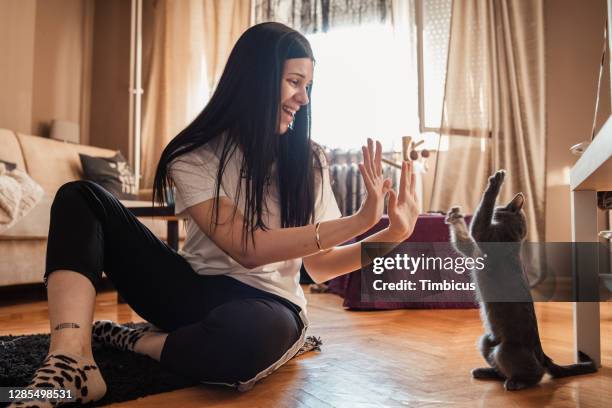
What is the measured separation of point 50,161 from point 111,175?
0.35 m

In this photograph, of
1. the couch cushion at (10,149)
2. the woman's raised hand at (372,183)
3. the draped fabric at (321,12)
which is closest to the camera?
the woman's raised hand at (372,183)

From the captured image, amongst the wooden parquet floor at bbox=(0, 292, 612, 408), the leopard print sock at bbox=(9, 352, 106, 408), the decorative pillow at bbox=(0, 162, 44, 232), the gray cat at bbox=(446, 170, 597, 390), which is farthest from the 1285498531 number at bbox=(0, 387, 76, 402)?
the decorative pillow at bbox=(0, 162, 44, 232)

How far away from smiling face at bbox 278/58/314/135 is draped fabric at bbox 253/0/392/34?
273cm

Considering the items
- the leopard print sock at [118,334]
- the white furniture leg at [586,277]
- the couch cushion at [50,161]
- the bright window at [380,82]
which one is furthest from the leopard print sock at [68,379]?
the bright window at [380,82]

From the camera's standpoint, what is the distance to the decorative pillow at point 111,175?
3183mm

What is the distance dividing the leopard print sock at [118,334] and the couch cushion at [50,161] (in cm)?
185

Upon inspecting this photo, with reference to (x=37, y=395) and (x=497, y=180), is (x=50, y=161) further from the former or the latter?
(x=497, y=180)

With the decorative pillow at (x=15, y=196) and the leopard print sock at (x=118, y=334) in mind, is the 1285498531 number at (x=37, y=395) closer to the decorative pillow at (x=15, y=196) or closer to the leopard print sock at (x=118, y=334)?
the leopard print sock at (x=118, y=334)

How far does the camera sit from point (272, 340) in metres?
0.96

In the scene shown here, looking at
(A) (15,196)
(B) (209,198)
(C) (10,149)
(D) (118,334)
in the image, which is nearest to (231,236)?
(B) (209,198)

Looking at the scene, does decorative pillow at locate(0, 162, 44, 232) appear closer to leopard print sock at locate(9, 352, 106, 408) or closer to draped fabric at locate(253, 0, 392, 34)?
leopard print sock at locate(9, 352, 106, 408)

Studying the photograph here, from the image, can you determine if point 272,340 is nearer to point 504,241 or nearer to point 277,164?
point 277,164

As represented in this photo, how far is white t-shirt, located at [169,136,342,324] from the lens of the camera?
984 millimetres

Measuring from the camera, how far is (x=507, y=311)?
3.10ft
